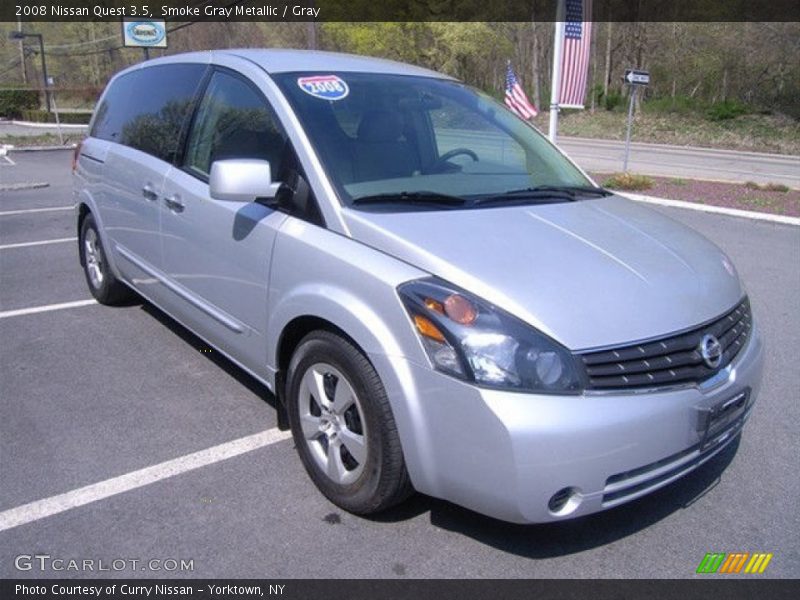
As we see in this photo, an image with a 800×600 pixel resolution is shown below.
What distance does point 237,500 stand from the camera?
3.01 m

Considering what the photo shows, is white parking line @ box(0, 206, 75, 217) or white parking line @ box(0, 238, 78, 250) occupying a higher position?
white parking line @ box(0, 238, 78, 250)

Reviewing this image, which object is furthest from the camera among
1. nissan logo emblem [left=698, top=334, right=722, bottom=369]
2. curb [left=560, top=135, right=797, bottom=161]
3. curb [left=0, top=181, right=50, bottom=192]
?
curb [left=560, top=135, right=797, bottom=161]

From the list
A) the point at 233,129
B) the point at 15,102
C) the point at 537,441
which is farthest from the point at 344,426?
the point at 15,102

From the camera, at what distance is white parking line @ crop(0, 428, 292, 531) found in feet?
9.46

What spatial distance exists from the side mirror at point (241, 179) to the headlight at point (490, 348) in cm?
103

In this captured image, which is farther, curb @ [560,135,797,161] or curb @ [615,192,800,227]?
curb @ [560,135,797,161]

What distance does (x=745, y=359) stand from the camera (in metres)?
2.83

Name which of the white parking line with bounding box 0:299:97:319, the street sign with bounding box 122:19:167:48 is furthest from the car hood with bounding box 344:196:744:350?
the street sign with bounding box 122:19:167:48

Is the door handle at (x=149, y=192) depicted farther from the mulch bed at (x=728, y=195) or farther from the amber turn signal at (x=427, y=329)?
the mulch bed at (x=728, y=195)

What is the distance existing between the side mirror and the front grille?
1534 mm

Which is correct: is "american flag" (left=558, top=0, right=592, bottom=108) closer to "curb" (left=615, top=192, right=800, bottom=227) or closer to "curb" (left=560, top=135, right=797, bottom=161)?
"curb" (left=615, top=192, right=800, bottom=227)

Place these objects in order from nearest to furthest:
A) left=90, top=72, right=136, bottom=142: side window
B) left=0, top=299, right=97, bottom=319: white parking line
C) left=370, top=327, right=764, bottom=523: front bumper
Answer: left=370, top=327, right=764, bottom=523: front bumper → left=90, top=72, right=136, bottom=142: side window → left=0, top=299, right=97, bottom=319: white parking line

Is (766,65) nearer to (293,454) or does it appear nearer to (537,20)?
(537,20)

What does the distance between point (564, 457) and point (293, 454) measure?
156cm
